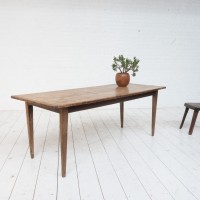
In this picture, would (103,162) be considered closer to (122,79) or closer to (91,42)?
(122,79)

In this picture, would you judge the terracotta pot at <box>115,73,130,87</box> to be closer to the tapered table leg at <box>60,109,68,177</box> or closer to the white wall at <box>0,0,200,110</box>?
the tapered table leg at <box>60,109,68,177</box>

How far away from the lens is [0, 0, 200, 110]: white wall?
174 inches

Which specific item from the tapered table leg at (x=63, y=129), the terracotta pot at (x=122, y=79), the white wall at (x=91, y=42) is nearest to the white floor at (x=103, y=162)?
the tapered table leg at (x=63, y=129)

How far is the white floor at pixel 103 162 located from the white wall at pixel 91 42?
1.17 metres

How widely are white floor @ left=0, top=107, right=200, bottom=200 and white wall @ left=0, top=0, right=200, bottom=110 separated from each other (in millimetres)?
1172

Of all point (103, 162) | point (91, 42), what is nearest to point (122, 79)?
point (103, 162)

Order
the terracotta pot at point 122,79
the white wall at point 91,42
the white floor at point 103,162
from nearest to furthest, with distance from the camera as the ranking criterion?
the white floor at point 103,162
the terracotta pot at point 122,79
the white wall at point 91,42

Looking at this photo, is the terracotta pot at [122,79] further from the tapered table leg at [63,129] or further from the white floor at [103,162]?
the tapered table leg at [63,129]

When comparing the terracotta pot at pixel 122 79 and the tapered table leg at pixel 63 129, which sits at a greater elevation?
the terracotta pot at pixel 122 79

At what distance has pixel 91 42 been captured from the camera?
4.69 meters

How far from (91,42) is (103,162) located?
2.95 meters

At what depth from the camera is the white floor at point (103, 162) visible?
187 cm

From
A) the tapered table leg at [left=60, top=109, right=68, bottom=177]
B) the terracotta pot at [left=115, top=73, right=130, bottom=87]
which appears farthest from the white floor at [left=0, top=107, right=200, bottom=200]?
the terracotta pot at [left=115, top=73, right=130, bottom=87]

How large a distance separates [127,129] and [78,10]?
257 cm
